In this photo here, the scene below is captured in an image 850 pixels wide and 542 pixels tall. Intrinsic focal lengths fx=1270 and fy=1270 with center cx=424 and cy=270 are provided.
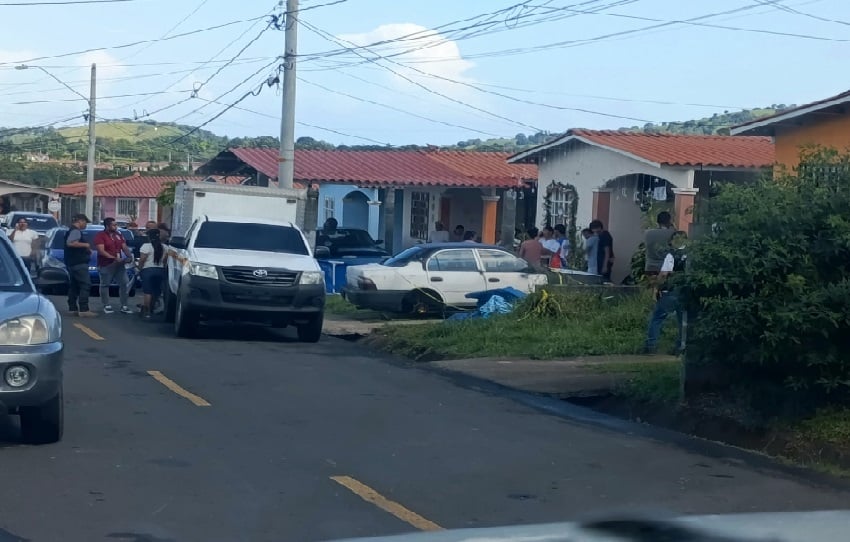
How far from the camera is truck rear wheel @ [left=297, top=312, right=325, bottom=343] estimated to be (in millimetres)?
18062

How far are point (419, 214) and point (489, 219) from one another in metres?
3.49

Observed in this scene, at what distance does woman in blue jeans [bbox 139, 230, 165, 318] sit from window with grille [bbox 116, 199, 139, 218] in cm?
4699

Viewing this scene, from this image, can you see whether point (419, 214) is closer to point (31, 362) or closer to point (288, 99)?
point (288, 99)

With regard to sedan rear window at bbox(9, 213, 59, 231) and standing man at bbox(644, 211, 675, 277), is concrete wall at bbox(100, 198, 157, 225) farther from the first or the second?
standing man at bbox(644, 211, 675, 277)

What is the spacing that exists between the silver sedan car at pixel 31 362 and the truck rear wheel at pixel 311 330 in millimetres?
8598

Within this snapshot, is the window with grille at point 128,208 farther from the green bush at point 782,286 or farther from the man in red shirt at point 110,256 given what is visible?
the green bush at point 782,286

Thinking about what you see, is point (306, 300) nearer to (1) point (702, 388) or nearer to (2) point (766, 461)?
(1) point (702, 388)

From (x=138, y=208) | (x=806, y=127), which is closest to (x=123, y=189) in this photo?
(x=138, y=208)

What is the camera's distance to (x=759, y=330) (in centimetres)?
1029

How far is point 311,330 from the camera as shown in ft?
59.6

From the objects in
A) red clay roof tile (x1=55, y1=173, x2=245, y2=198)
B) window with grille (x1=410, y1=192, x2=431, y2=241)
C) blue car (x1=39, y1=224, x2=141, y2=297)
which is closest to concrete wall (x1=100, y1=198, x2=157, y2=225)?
red clay roof tile (x1=55, y1=173, x2=245, y2=198)

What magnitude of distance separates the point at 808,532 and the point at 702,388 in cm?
935

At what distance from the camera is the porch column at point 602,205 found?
87.8 feet

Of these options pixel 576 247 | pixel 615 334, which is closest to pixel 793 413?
pixel 615 334
